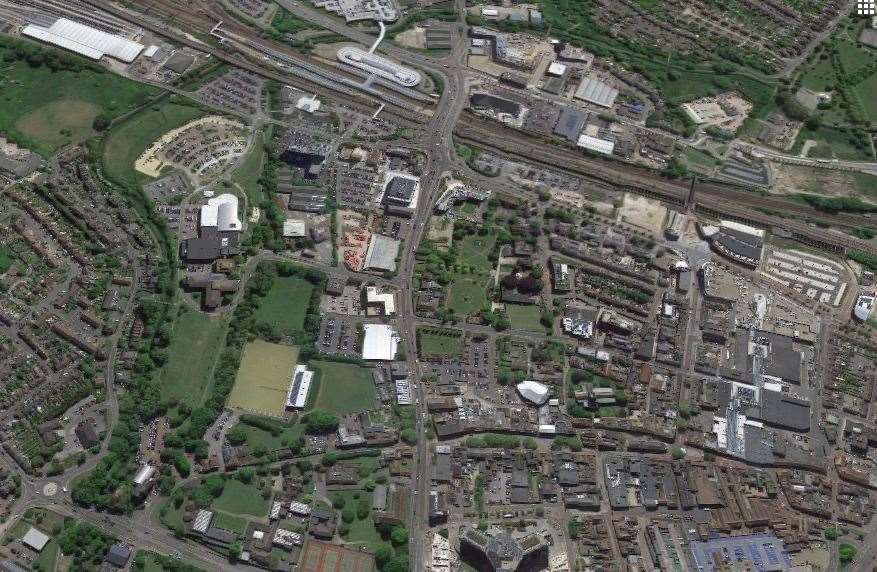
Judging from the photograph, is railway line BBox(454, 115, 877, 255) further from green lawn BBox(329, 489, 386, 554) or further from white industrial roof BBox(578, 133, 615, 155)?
green lawn BBox(329, 489, 386, 554)

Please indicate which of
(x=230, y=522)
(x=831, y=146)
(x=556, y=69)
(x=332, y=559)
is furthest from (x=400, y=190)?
(x=831, y=146)

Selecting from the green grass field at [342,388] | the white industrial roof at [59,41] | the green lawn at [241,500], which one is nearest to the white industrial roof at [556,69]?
the green grass field at [342,388]

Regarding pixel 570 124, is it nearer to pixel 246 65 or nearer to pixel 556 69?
pixel 556 69

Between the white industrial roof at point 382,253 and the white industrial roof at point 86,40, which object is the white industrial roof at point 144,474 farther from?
the white industrial roof at point 86,40

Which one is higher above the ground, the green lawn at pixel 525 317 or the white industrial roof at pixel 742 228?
the white industrial roof at pixel 742 228

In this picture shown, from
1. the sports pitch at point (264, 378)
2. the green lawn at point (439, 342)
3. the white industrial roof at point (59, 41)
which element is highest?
the white industrial roof at point (59, 41)

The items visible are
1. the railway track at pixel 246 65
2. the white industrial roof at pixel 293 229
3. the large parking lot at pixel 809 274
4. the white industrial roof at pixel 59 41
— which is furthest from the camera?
the white industrial roof at pixel 59 41
